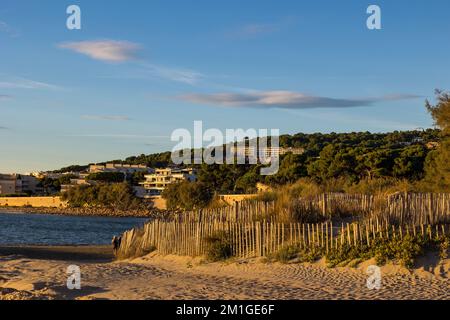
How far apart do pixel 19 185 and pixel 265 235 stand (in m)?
142

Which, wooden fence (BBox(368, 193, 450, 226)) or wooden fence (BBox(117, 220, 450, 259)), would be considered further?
wooden fence (BBox(368, 193, 450, 226))

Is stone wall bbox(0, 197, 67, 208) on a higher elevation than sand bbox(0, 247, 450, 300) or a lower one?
lower

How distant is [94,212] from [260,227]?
87598 millimetres

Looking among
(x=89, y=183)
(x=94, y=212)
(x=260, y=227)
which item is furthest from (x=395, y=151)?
(x=89, y=183)

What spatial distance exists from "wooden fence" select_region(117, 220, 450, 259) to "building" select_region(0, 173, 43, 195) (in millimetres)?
133048

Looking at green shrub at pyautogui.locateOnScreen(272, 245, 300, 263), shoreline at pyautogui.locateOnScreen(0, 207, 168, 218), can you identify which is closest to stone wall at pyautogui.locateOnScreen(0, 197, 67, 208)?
shoreline at pyautogui.locateOnScreen(0, 207, 168, 218)

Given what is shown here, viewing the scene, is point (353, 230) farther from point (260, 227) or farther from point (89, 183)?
point (89, 183)

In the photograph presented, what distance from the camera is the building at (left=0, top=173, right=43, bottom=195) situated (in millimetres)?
148500

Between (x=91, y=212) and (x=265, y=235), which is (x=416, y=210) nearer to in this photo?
(x=265, y=235)

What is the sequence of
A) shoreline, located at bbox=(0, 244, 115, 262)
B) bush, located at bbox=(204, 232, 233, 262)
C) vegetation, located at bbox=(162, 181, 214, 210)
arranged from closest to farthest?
bush, located at bbox=(204, 232, 233, 262)
shoreline, located at bbox=(0, 244, 115, 262)
vegetation, located at bbox=(162, 181, 214, 210)

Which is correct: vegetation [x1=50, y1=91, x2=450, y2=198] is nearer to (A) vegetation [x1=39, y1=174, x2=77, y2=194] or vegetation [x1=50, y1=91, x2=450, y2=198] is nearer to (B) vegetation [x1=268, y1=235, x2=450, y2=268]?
(B) vegetation [x1=268, y1=235, x2=450, y2=268]

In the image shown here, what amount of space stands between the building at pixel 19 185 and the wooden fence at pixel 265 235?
133 metres

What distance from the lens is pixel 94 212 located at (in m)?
102

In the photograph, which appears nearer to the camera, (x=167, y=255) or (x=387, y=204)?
(x=387, y=204)
